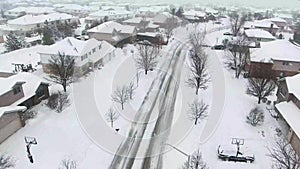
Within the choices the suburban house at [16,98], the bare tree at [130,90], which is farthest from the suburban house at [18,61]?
the bare tree at [130,90]

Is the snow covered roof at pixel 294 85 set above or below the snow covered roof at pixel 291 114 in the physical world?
above

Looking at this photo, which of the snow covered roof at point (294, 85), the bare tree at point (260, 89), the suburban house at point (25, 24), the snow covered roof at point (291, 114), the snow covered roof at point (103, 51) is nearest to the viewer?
the snow covered roof at point (291, 114)

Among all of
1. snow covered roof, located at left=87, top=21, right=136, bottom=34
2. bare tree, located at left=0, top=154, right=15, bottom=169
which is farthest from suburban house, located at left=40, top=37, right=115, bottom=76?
bare tree, located at left=0, top=154, right=15, bottom=169

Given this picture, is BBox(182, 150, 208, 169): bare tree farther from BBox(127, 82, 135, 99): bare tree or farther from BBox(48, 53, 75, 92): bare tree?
BBox(48, 53, 75, 92): bare tree

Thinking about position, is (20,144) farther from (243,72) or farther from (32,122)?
(243,72)

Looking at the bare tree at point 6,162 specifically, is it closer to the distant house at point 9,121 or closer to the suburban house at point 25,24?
the distant house at point 9,121

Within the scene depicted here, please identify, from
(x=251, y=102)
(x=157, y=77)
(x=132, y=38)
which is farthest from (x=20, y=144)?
(x=132, y=38)

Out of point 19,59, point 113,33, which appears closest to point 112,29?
point 113,33
